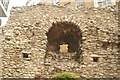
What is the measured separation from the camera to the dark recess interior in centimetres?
987

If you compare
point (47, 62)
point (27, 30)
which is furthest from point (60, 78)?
point (27, 30)

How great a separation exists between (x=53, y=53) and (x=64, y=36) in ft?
6.25

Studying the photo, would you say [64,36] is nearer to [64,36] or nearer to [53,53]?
[64,36]

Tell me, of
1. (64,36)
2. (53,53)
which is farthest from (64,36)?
(53,53)

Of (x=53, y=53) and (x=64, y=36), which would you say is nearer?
(x=53, y=53)

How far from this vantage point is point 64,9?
1002 centimetres

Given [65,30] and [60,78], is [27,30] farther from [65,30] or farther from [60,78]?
[60,78]

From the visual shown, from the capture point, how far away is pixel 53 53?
A: 9367mm

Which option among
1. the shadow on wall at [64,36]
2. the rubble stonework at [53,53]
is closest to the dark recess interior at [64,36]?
the shadow on wall at [64,36]

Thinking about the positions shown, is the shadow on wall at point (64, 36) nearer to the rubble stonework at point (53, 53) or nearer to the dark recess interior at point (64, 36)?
the dark recess interior at point (64, 36)

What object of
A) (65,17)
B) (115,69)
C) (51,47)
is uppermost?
(65,17)

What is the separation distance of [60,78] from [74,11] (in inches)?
173

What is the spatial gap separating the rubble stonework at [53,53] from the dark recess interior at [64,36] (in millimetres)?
384

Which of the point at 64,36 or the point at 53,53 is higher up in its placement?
the point at 64,36
